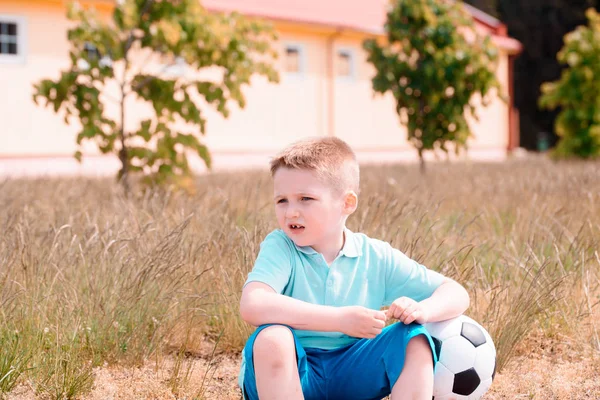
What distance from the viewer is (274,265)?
2.85 metres

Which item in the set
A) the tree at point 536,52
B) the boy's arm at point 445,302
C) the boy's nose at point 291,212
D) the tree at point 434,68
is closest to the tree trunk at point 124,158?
the tree at point 434,68

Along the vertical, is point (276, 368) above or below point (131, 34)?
below

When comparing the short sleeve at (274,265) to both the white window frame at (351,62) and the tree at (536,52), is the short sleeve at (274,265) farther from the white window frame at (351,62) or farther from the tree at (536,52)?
the tree at (536,52)

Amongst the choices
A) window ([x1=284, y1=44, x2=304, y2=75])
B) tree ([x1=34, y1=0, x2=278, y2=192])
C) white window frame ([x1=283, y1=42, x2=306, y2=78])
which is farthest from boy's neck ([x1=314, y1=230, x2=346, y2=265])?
window ([x1=284, y1=44, x2=304, y2=75])

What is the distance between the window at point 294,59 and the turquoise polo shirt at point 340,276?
1867 centimetres

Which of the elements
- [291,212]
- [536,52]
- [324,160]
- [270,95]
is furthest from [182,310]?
[536,52]

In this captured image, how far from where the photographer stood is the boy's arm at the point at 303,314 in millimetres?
2662

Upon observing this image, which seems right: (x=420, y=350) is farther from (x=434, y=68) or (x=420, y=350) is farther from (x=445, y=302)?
(x=434, y=68)

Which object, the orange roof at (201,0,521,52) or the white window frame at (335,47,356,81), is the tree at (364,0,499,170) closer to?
the orange roof at (201,0,521,52)

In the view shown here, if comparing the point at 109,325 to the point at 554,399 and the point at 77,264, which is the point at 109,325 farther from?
the point at 554,399

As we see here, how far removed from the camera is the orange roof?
65.6 ft

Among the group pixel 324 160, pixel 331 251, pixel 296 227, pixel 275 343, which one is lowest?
pixel 275 343

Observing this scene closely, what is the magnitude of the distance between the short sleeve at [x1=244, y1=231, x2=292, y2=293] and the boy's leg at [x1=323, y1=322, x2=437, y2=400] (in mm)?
359

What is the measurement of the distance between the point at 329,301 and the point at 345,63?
20749 millimetres
